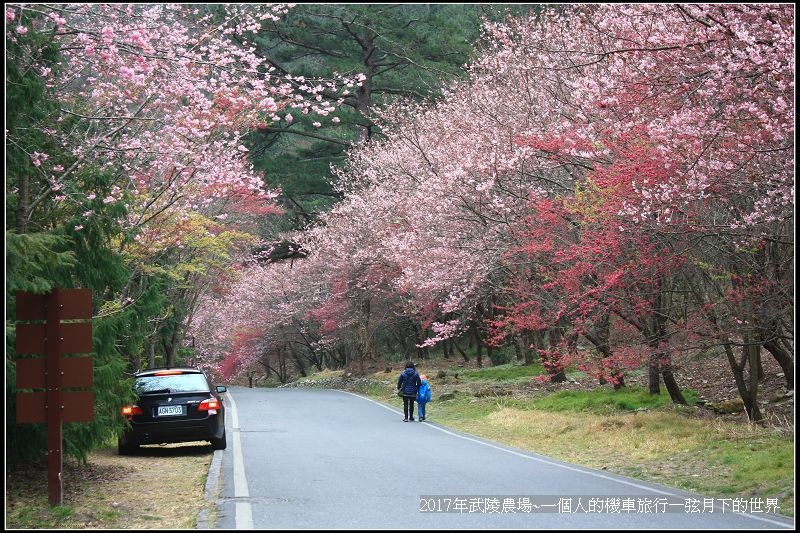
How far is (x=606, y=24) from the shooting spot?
16.8 m

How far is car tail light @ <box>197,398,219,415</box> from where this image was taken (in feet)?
50.8

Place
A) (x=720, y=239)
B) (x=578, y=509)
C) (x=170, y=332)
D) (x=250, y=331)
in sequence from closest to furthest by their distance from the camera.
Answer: (x=578, y=509), (x=720, y=239), (x=170, y=332), (x=250, y=331)

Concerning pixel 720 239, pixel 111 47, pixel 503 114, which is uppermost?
pixel 503 114

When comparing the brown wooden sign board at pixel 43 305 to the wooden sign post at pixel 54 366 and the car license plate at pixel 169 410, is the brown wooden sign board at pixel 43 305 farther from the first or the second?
the car license plate at pixel 169 410

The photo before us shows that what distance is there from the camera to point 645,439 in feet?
51.0

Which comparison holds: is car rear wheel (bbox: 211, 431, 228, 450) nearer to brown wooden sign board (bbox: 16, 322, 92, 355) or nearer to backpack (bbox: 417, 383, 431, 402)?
brown wooden sign board (bbox: 16, 322, 92, 355)

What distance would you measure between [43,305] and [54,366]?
27.1 inches

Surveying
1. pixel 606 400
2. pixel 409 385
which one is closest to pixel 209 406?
pixel 409 385

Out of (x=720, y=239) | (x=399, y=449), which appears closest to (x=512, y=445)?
(x=399, y=449)

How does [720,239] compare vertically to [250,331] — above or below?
above

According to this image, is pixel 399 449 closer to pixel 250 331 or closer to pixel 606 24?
pixel 606 24

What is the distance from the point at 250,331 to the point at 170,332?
79.9 ft

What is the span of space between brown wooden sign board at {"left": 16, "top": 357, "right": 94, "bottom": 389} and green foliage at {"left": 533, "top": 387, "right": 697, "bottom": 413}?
44.9 ft

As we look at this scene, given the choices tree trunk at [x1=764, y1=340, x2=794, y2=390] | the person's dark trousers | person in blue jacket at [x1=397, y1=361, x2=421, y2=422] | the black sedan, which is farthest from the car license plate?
tree trunk at [x1=764, y1=340, x2=794, y2=390]
